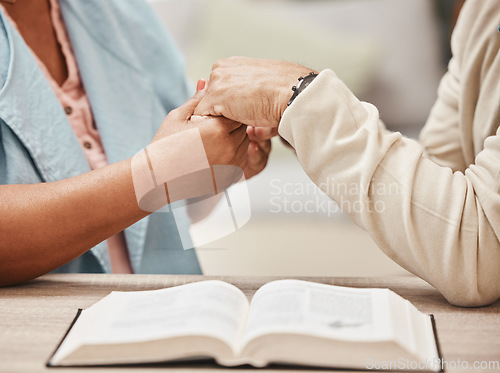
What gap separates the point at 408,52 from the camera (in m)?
1.80

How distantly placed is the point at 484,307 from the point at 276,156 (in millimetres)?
850

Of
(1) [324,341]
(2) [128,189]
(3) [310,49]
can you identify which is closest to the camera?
(1) [324,341]

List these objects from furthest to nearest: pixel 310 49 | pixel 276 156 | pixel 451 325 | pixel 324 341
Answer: pixel 310 49
pixel 276 156
pixel 451 325
pixel 324 341

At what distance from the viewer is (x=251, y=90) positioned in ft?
2.56

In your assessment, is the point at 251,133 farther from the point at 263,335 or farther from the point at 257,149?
the point at 263,335

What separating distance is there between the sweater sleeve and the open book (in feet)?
0.30

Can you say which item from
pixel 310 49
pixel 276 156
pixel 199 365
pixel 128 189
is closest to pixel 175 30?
pixel 310 49


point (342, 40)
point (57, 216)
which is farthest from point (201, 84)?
point (342, 40)

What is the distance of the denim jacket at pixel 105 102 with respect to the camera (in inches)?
34.5

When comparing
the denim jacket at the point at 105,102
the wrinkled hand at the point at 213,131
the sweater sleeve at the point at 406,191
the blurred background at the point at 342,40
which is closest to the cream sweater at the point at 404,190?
the sweater sleeve at the point at 406,191

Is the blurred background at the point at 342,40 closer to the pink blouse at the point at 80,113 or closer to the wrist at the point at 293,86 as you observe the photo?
the pink blouse at the point at 80,113

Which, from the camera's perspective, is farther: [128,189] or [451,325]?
[128,189]

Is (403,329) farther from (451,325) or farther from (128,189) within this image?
(128,189)

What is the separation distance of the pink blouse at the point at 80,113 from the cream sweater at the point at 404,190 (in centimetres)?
45
